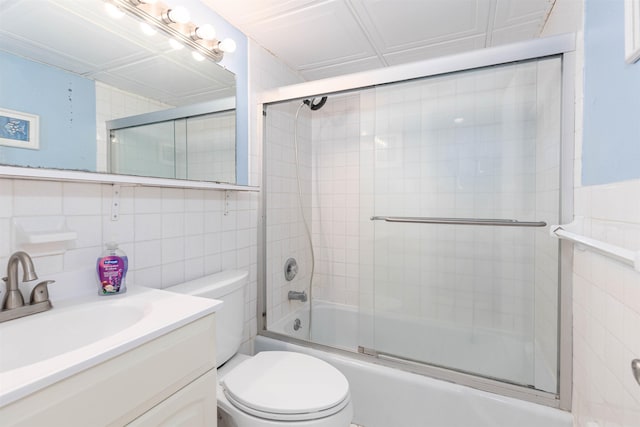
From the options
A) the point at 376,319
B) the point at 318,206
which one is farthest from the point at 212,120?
the point at 376,319

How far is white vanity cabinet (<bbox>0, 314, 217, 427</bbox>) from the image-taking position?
54 cm

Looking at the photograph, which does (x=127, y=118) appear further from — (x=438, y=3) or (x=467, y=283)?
(x=467, y=283)

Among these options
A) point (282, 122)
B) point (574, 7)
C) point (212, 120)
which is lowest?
point (212, 120)

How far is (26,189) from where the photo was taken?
0.88 m

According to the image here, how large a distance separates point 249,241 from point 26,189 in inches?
41.1

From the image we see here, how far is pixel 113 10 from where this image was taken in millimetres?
1123

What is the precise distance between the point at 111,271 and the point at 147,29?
0.98 meters

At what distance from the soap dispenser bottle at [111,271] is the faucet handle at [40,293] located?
0.14m

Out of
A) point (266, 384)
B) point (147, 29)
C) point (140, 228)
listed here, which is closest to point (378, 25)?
point (147, 29)

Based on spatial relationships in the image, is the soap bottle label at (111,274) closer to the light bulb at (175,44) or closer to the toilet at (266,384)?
the toilet at (266,384)

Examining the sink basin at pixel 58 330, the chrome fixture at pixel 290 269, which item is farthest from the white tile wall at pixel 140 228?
the chrome fixture at pixel 290 269

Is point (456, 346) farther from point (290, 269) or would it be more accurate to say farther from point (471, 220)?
point (290, 269)

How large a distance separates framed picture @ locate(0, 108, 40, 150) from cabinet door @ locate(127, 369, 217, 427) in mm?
817

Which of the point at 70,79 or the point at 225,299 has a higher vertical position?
the point at 70,79
